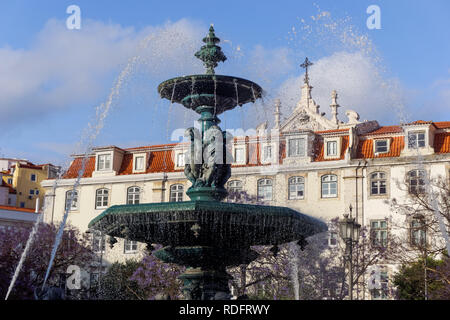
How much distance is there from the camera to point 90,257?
41906 mm

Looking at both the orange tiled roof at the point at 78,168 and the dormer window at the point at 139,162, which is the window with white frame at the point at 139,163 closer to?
the dormer window at the point at 139,162

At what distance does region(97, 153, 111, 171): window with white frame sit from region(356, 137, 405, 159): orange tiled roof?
16.5 m

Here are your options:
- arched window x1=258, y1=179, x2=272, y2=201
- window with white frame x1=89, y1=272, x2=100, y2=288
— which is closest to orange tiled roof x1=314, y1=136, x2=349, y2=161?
arched window x1=258, y1=179, x2=272, y2=201

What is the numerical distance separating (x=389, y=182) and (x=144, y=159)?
639 inches

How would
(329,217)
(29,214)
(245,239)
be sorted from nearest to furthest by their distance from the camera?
(245,239) → (329,217) → (29,214)

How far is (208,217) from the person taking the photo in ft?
36.4

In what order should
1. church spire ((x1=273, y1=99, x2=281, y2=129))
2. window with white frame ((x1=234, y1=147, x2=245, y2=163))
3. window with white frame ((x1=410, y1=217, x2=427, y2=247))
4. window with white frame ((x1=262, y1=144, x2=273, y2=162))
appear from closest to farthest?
window with white frame ((x1=410, y1=217, x2=427, y2=247)) → window with white frame ((x1=262, y1=144, x2=273, y2=162)) → window with white frame ((x1=234, y1=147, x2=245, y2=163)) → church spire ((x1=273, y1=99, x2=281, y2=129))

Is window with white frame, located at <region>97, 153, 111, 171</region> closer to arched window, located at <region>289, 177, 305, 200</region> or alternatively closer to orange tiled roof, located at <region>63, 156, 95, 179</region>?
orange tiled roof, located at <region>63, 156, 95, 179</region>

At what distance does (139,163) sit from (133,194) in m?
2.26

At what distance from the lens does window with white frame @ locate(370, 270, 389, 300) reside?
35.9 m

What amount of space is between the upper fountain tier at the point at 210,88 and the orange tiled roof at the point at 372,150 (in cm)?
2765
